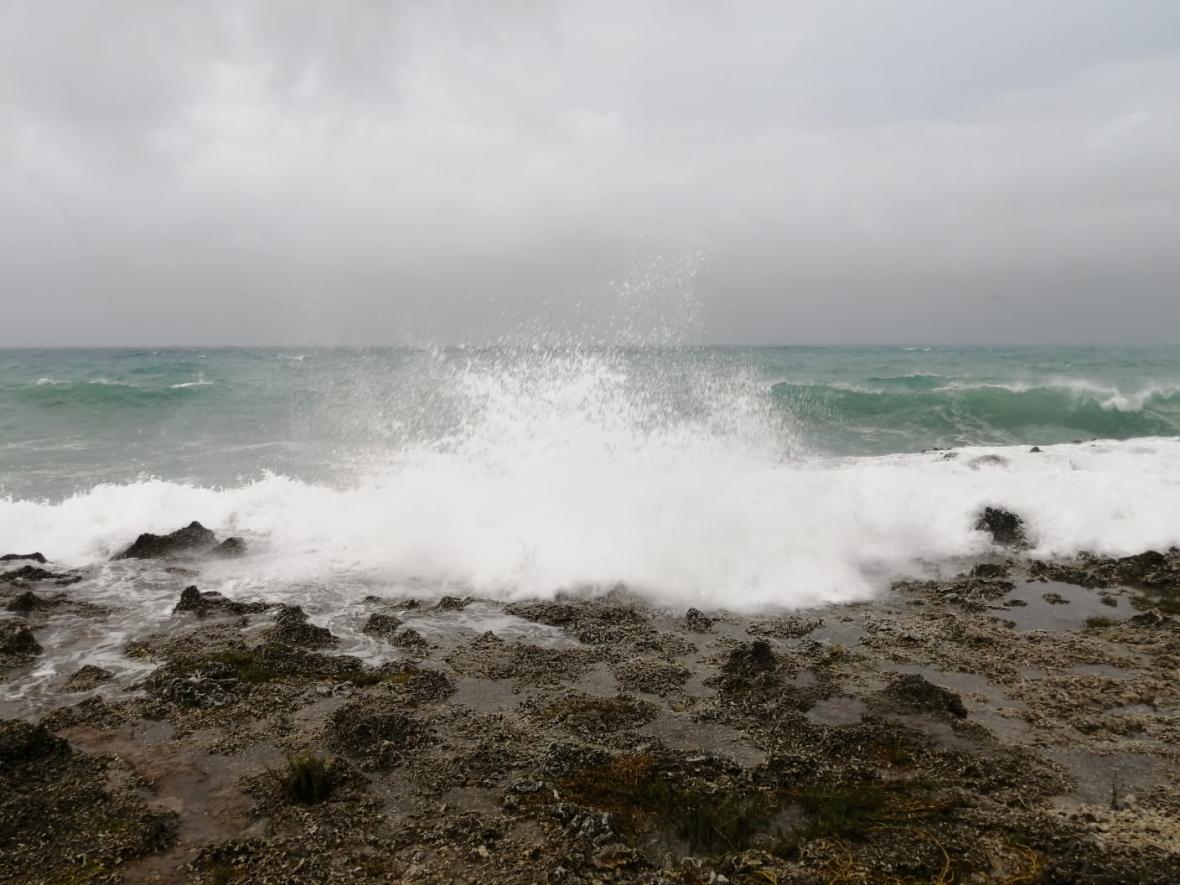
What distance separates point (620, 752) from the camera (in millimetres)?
5863

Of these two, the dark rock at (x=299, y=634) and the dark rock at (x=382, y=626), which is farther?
the dark rock at (x=382, y=626)

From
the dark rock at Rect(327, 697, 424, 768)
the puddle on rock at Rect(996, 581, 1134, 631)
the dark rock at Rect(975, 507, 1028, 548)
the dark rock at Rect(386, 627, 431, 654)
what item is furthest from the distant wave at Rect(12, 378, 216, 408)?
the puddle on rock at Rect(996, 581, 1134, 631)

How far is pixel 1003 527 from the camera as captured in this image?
1335 centimetres

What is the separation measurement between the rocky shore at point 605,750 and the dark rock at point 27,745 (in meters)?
0.03

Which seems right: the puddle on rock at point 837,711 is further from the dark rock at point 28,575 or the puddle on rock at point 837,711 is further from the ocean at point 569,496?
the dark rock at point 28,575

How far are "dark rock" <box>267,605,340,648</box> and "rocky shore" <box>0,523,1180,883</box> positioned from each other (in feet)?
0.12

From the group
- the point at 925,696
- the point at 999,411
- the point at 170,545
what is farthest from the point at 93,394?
the point at 999,411

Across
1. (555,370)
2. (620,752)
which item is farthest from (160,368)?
(620,752)

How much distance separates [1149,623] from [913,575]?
3238 mm

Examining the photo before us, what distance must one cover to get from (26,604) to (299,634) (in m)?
4.37

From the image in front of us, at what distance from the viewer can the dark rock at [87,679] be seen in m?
7.23

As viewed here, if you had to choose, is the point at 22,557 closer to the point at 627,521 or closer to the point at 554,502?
the point at 554,502

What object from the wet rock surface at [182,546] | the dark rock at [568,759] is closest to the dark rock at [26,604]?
the wet rock surface at [182,546]

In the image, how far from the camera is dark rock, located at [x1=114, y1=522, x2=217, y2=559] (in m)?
12.4
